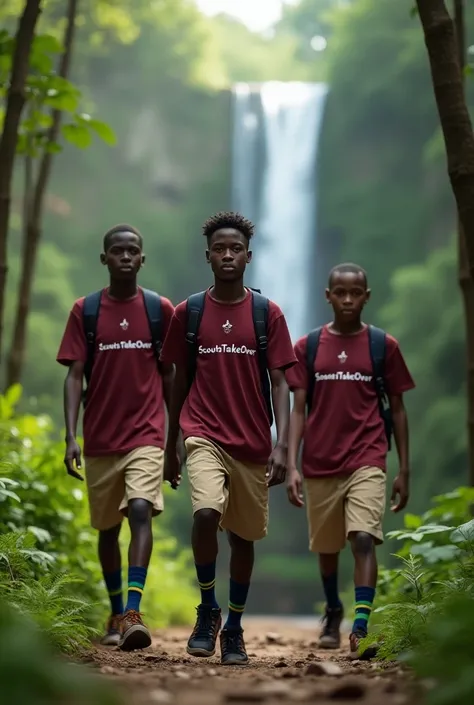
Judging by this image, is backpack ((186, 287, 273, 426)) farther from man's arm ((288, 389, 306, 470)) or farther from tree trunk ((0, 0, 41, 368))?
tree trunk ((0, 0, 41, 368))

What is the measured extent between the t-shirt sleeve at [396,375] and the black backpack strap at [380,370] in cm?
3

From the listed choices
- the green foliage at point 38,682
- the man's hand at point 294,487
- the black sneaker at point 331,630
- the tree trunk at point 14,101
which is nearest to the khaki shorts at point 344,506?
the man's hand at point 294,487

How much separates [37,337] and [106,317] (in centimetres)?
2331

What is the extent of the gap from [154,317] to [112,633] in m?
1.77

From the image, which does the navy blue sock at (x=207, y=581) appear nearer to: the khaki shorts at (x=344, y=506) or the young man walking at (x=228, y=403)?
the young man walking at (x=228, y=403)

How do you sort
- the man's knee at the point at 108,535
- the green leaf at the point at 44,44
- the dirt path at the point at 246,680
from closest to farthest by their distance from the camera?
the dirt path at the point at 246,680
the man's knee at the point at 108,535
the green leaf at the point at 44,44

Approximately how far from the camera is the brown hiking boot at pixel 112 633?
20.8ft

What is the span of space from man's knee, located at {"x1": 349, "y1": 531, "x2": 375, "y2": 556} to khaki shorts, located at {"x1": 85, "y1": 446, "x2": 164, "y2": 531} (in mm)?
1084

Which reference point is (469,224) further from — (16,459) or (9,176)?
(16,459)

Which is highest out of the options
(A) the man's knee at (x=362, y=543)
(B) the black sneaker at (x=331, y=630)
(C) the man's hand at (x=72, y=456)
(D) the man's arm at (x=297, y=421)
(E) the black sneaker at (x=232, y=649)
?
(D) the man's arm at (x=297, y=421)

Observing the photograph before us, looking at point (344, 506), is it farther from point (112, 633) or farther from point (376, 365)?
point (112, 633)

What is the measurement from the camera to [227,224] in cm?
575

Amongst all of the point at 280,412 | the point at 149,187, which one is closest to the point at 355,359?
the point at 280,412

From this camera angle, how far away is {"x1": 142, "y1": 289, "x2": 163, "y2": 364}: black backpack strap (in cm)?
645
